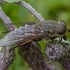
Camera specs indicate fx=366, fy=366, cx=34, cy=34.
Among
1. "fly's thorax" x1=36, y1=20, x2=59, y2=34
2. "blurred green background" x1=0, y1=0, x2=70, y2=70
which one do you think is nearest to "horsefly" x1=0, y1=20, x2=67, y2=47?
"fly's thorax" x1=36, y1=20, x2=59, y2=34

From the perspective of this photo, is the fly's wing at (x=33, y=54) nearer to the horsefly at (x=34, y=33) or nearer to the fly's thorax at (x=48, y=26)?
the horsefly at (x=34, y=33)

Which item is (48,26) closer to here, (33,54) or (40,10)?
(33,54)

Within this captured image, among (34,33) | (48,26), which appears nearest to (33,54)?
(34,33)

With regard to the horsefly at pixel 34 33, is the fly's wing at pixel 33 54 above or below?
below

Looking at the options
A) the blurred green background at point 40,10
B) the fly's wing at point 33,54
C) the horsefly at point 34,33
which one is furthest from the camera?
the blurred green background at point 40,10

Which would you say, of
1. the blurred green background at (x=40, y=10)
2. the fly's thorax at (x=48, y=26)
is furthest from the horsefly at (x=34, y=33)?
the blurred green background at (x=40, y=10)

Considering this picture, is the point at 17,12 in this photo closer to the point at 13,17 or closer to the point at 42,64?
the point at 13,17

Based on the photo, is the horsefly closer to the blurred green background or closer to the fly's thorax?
the fly's thorax
